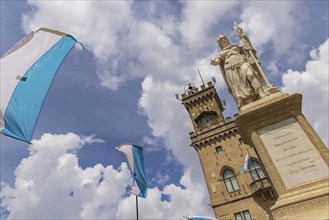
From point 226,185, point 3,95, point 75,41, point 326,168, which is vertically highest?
point 226,185

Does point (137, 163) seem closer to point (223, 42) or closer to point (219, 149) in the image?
point (223, 42)

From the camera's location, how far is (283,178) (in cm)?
548

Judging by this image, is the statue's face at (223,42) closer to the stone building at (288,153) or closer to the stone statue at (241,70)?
the stone statue at (241,70)

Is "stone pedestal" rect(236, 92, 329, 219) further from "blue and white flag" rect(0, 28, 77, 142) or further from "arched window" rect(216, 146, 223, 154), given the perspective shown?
"arched window" rect(216, 146, 223, 154)

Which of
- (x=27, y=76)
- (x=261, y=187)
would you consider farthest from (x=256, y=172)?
(x=27, y=76)

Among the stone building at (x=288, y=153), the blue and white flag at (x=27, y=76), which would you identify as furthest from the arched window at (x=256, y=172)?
the blue and white flag at (x=27, y=76)

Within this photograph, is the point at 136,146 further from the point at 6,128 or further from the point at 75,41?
the point at 6,128

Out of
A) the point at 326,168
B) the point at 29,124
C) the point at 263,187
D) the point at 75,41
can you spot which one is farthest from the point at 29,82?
the point at 263,187

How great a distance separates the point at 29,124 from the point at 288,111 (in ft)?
A: 20.4

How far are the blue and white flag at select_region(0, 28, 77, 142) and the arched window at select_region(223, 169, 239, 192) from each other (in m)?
30.3

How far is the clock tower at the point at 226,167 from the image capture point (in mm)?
29516

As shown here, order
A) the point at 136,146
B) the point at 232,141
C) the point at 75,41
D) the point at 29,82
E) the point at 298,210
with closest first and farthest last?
1. the point at 298,210
2. the point at 29,82
3. the point at 75,41
4. the point at 136,146
5. the point at 232,141

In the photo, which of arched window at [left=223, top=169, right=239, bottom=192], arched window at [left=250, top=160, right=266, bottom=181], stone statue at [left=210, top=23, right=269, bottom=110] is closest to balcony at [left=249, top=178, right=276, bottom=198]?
arched window at [left=250, top=160, right=266, bottom=181]

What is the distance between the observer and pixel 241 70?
A: 24.1 ft
